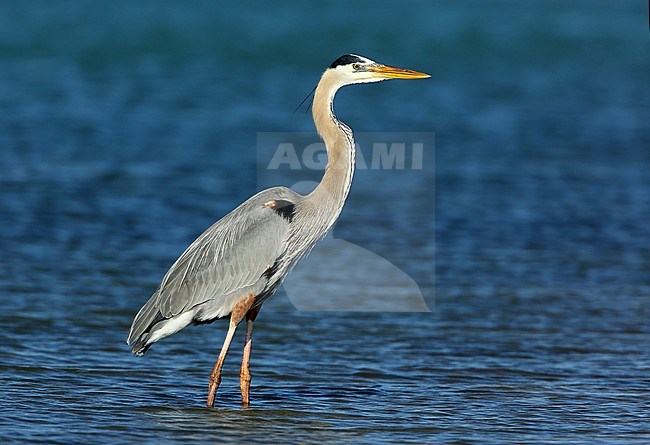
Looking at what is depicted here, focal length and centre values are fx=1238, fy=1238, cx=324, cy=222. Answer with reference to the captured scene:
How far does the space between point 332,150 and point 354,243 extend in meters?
4.12

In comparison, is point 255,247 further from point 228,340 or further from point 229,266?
point 228,340

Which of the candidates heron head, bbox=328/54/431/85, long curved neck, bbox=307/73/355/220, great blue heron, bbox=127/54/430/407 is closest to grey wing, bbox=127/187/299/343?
great blue heron, bbox=127/54/430/407

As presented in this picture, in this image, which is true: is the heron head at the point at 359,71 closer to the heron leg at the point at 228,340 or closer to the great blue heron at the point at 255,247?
the great blue heron at the point at 255,247

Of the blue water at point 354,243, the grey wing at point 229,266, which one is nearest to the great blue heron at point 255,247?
the grey wing at point 229,266

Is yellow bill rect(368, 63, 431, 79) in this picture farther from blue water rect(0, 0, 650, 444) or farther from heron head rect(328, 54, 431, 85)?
blue water rect(0, 0, 650, 444)

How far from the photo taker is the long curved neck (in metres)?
7.37

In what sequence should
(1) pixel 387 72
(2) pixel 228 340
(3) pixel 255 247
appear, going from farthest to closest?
(1) pixel 387 72 → (3) pixel 255 247 → (2) pixel 228 340

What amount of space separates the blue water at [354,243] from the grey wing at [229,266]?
50 cm

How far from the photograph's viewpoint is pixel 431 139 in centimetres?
1800

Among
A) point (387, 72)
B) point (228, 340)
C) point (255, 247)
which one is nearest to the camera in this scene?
point (228, 340)

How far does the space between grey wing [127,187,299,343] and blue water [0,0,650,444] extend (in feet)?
1.65

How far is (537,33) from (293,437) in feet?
101

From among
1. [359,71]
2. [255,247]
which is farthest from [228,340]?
[359,71]

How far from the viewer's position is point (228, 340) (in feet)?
23.5
